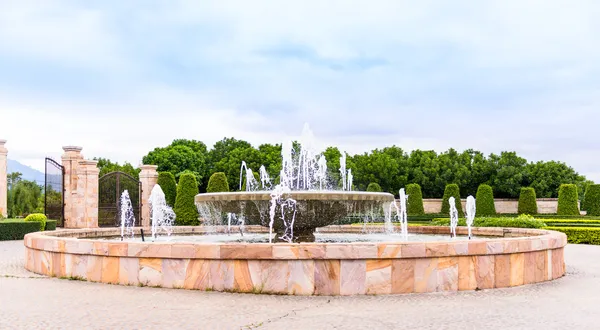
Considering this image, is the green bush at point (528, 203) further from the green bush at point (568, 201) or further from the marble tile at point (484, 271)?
the marble tile at point (484, 271)

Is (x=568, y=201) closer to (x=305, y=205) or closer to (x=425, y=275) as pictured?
(x=305, y=205)

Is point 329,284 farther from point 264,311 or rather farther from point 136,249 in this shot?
point 136,249

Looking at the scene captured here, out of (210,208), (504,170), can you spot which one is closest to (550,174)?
(504,170)

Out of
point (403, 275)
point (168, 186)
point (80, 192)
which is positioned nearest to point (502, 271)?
point (403, 275)

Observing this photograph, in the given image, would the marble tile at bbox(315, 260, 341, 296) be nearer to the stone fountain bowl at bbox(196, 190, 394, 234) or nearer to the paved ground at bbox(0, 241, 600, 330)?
the paved ground at bbox(0, 241, 600, 330)

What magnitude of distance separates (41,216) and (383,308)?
1887cm

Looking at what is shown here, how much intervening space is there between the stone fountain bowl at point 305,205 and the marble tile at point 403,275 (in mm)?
2173

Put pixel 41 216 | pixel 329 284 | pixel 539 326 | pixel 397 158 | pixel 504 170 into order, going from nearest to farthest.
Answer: pixel 539 326, pixel 329 284, pixel 41 216, pixel 504 170, pixel 397 158

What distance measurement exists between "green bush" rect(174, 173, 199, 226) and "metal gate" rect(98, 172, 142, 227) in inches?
105

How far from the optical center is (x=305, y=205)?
405 inches

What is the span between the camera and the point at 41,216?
22.6 m

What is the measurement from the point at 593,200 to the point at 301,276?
101ft

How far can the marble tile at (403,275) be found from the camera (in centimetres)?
811

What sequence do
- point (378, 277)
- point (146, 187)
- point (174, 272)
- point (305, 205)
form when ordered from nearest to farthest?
1. point (378, 277)
2. point (174, 272)
3. point (305, 205)
4. point (146, 187)
